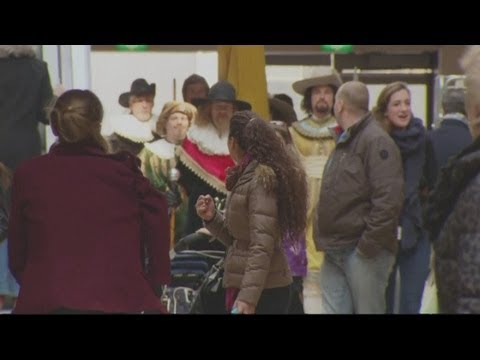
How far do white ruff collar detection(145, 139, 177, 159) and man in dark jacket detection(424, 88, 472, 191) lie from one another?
144 cm

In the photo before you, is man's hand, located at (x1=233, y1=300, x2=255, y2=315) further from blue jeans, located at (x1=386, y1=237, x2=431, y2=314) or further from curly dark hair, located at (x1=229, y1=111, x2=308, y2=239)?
blue jeans, located at (x1=386, y1=237, x2=431, y2=314)

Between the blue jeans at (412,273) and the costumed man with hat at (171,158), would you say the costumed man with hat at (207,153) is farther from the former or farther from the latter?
the blue jeans at (412,273)

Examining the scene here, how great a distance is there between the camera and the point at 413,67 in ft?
21.0

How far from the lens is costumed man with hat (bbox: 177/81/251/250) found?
243 inches

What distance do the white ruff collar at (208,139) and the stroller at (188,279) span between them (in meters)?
0.57

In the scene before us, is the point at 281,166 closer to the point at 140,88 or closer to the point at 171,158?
the point at 171,158

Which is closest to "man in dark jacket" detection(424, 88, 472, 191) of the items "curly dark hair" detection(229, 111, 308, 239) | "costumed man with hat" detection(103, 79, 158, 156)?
"curly dark hair" detection(229, 111, 308, 239)

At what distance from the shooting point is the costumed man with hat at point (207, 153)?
243 inches

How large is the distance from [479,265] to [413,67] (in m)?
2.70

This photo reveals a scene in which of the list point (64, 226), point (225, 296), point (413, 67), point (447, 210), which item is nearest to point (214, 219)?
point (225, 296)

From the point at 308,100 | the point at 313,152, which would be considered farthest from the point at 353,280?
the point at 308,100

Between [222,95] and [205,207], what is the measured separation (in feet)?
2.19

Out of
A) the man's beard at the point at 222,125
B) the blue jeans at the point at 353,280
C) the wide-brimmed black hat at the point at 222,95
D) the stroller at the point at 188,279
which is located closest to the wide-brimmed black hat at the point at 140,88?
the wide-brimmed black hat at the point at 222,95

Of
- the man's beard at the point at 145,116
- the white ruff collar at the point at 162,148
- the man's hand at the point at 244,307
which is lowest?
the man's hand at the point at 244,307
